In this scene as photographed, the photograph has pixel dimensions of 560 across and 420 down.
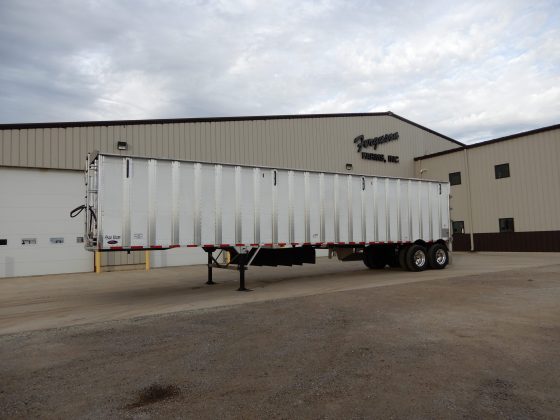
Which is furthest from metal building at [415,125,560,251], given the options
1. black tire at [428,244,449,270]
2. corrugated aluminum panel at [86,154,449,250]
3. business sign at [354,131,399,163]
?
corrugated aluminum panel at [86,154,449,250]

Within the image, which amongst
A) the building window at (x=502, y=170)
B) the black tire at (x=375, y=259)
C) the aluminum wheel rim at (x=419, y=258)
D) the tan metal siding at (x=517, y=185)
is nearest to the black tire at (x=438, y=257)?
the aluminum wheel rim at (x=419, y=258)

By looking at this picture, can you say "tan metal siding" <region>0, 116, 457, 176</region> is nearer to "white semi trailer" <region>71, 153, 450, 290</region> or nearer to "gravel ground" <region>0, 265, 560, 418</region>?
"white semi trailer" <region>71, 153, 450, 290</region>

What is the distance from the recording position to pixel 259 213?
12.2 meters

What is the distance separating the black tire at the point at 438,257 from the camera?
665 inches

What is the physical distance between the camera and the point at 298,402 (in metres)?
4.18

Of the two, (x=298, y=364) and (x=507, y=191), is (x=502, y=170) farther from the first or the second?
(x=298, y=364)

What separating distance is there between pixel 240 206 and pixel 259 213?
2.30 ft

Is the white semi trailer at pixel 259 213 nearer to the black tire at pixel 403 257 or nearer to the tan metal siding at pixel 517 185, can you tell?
the black tire at pixel 403 257

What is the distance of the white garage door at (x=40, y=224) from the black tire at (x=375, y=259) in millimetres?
13368

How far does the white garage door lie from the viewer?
59.0 ft

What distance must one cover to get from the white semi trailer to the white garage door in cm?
998

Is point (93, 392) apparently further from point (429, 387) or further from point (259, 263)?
point (259, 263)

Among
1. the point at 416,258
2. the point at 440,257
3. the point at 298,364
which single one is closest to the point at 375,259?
the point at 416,258

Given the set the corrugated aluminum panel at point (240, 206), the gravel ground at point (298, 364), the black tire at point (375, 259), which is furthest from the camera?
the black tire at point (375, 259)
